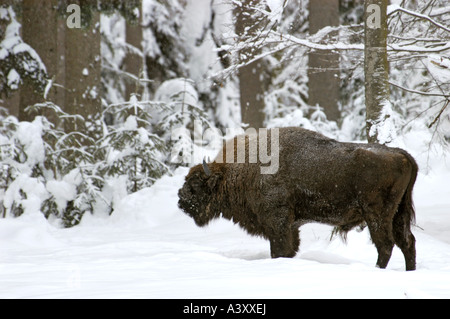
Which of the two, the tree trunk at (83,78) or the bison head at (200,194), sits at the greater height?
the tree trunk at (83,78)

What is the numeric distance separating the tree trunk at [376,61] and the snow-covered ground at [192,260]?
1.58 m

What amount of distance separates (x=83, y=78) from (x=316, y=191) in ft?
26.2

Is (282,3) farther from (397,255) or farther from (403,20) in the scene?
(397,255)

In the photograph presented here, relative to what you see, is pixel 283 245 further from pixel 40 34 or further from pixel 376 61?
pixel 40 34

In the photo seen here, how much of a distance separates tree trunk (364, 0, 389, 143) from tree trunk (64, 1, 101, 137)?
693 centimetres

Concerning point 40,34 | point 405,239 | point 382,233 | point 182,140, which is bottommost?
point 405,239

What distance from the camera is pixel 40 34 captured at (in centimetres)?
1177

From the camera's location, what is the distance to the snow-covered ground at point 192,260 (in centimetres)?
360

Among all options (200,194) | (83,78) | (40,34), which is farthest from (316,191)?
(40,34)

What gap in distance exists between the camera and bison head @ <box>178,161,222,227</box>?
6723 millimetres

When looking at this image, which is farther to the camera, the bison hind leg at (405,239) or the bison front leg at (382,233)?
the bison hind leg at (405,239)

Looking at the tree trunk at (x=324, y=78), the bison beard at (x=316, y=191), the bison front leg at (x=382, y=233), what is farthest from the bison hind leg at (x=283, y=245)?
the tree trunk at (x=324, y=78)

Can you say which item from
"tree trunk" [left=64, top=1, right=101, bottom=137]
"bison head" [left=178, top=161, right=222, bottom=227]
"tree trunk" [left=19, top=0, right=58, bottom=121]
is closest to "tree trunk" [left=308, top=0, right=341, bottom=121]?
"tree trunk" [left=64, top=1, right=101, bottom=137]

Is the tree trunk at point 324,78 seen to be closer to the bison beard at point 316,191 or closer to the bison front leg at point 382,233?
the bison beard at point 316,191
